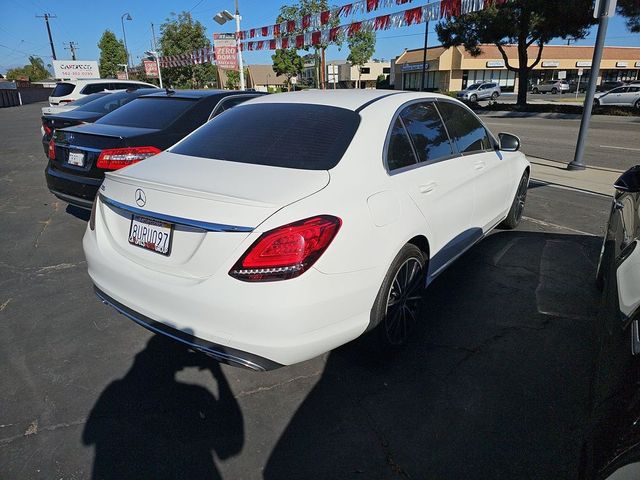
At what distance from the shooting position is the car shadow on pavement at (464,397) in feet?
6.91

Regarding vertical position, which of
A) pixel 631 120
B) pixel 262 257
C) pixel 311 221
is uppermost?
pixel 311 221

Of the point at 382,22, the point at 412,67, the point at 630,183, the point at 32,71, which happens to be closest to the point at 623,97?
the point at 382,22

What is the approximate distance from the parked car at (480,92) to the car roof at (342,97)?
42.6 m

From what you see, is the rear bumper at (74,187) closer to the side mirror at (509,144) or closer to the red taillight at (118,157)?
the red taillight at (118,157)

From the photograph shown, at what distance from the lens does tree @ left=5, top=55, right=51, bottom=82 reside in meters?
117

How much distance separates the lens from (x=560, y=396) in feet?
8.38

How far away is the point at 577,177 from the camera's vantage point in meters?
8.64

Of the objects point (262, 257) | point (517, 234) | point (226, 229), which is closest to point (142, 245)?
point (226, 229)

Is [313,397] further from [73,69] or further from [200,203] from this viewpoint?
[73,69]

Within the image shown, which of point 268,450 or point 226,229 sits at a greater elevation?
point 226,229

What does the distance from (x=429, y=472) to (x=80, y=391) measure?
2.00 meters

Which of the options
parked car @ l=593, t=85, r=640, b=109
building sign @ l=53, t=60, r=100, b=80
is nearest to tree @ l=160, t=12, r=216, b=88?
building sign @ l=53, t=60, r=100, b=80

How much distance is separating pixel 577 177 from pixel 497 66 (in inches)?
2343

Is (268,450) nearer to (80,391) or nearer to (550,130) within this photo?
(80,391)
